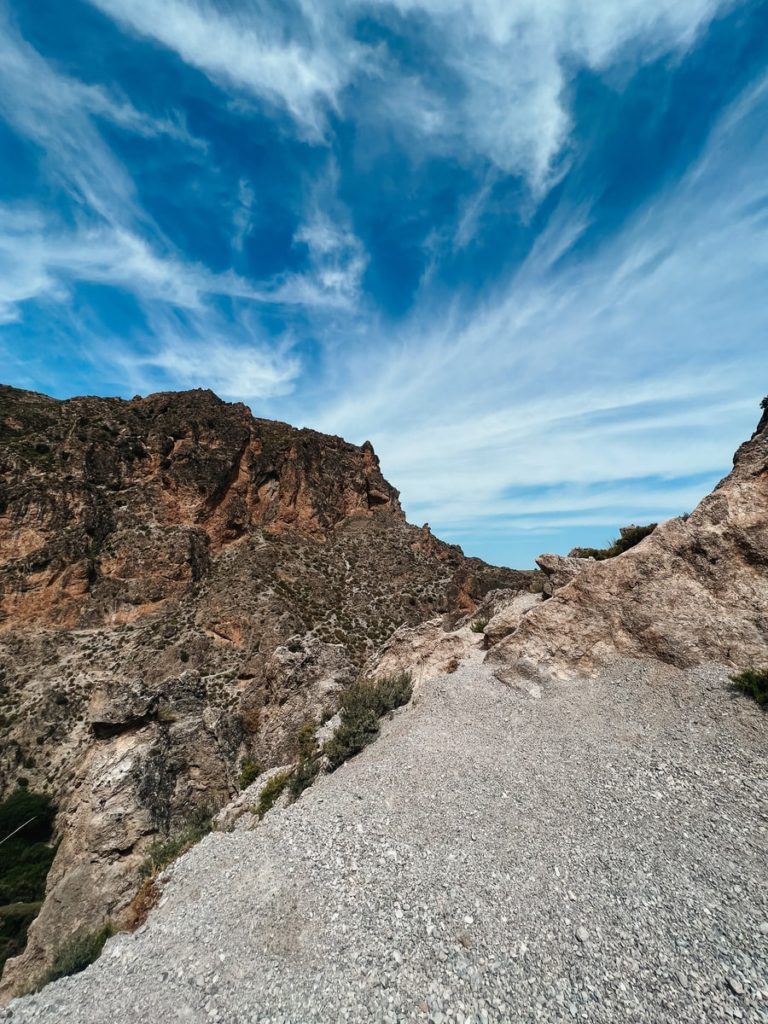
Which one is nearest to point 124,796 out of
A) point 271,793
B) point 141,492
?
point 271,793

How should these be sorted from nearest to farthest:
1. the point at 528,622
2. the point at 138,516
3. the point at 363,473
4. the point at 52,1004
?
the point at 52,1004 < the point at 528,622 < the point at 138,516 < the point at 363,473

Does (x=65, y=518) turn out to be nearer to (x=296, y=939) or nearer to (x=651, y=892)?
(x=296, y=939)

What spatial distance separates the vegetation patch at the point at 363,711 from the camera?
9.77m

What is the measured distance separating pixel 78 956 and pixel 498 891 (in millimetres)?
6777

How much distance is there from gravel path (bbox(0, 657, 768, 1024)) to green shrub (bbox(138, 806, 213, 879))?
1.47 m

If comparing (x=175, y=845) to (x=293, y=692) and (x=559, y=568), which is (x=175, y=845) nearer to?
(x=293, y=692)

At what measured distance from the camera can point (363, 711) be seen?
10.8 m

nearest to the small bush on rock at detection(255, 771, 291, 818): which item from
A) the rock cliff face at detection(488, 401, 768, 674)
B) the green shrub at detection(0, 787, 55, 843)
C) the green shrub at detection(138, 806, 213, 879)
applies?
the green shrub at detection(138, 806, 213, 879)

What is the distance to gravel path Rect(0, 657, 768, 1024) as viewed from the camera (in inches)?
169

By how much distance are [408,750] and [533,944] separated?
422cm

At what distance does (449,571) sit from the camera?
54562mm

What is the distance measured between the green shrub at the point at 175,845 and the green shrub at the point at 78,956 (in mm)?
1237

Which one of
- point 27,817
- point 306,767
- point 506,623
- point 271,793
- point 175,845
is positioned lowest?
point 27,817

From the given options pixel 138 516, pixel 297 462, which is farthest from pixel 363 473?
pixel 138 516
